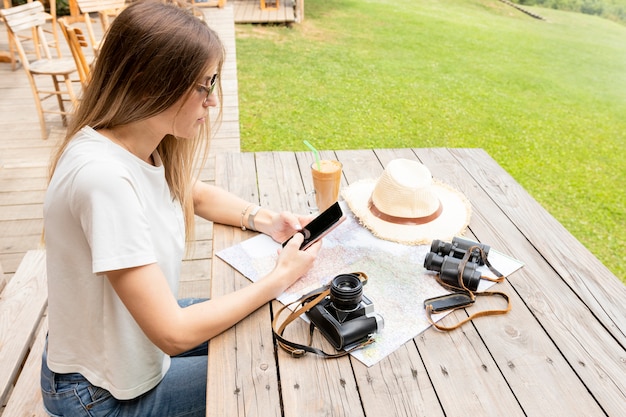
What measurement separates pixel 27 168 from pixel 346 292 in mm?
3538

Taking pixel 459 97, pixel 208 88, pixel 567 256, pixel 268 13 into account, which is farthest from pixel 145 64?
pixel 268 13

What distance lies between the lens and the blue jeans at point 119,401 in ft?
4.31

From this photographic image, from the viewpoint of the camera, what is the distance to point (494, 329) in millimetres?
1340

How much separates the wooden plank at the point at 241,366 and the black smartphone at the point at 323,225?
0.22m

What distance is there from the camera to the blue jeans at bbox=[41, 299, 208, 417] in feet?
4.31

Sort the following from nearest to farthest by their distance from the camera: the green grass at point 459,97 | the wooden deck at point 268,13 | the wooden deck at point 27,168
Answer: the wooden deck at point 27,168, the green grass at point 459,97, the wooden deck at point 268,13

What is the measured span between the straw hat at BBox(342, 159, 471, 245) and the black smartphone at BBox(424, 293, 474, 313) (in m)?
0.28

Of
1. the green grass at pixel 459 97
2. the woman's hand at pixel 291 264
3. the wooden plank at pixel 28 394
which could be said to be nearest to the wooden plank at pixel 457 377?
the woman's hand at pixel 291 264

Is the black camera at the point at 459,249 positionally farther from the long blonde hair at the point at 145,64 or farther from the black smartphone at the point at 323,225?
the long blonde hair at the point at 145,64

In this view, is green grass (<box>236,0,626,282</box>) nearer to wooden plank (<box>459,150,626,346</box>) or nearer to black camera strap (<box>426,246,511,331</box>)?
wooden plank (<box>459,150,626,346</box>)

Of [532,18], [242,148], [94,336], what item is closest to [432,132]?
[242,148]

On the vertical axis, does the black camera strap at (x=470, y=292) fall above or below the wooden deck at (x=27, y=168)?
above

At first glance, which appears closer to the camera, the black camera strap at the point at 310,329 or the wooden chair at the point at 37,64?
the black camera strap at the point at 310,329

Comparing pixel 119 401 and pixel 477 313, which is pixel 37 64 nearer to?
pixel 119 401
